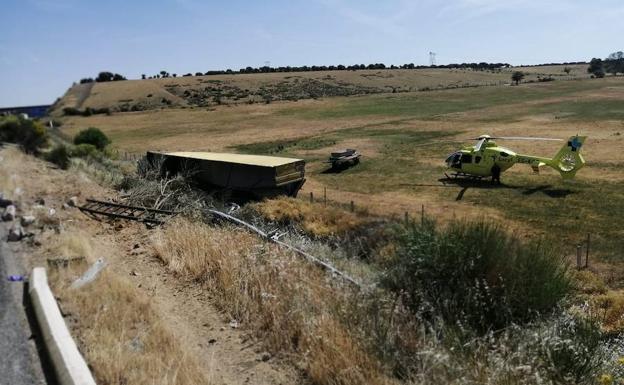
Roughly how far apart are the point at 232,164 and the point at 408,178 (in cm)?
1481

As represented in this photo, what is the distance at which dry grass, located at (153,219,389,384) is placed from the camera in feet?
17.3

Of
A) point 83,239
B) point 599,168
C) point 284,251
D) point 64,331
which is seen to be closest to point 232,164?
point 83,239

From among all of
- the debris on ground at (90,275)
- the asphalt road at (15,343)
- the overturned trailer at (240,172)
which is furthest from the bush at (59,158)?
the debris on ground at (90,275)

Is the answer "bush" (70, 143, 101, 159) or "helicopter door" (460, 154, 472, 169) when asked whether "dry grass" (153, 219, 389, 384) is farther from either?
"helicopter door" (460, 154, 472, 169)

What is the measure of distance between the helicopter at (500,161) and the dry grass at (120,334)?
24.1m

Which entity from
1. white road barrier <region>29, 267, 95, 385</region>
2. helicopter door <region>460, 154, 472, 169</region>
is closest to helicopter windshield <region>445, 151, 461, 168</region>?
helicopter door <region>460, 154, 472, 169</region>

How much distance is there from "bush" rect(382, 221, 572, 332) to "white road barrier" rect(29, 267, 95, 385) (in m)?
3.81

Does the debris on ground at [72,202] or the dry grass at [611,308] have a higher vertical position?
the debris on ground at [72,202]

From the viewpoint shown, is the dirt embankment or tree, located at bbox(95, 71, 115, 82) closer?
the dirt embankment

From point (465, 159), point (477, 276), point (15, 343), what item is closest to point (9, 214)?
point (15, 343)

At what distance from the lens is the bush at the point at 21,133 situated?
88.7ft

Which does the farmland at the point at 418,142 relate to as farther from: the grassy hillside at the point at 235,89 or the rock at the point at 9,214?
the grassy hillside at the point at 235,89

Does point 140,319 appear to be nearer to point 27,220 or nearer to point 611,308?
point 27,220

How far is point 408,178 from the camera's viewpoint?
31.5m
